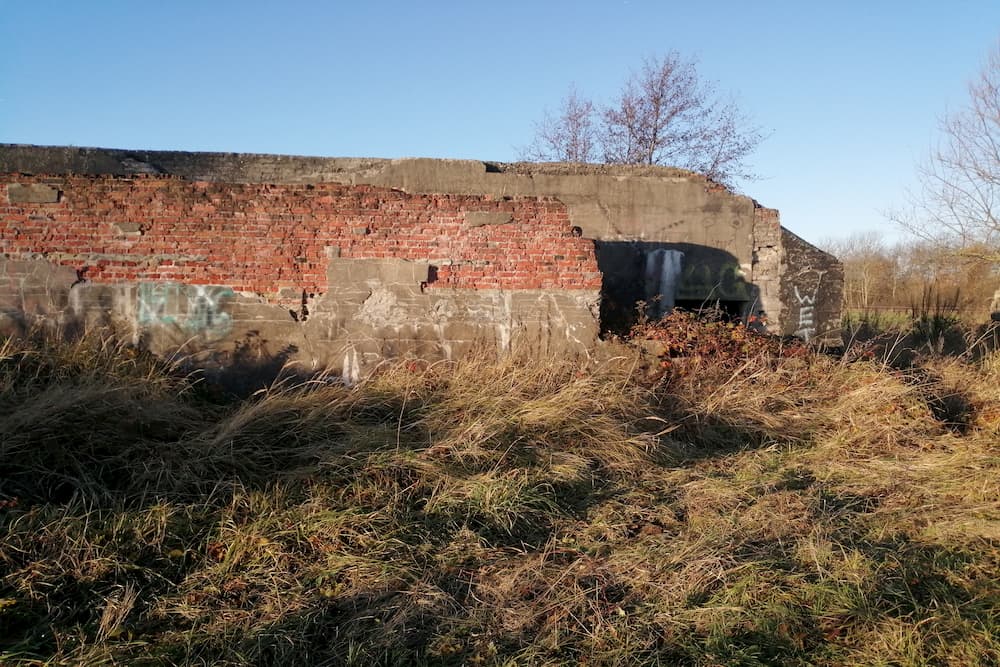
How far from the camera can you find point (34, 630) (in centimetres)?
275

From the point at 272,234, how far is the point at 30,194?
215 cm

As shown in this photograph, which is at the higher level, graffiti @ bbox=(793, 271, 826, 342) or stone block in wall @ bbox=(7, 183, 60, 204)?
stone block in wall @ bbox=(7, 183, 60, 204)

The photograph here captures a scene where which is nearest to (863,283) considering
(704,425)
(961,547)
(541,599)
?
(704,425)

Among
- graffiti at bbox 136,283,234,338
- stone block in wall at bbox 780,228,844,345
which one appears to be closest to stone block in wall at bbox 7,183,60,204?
graffiti at bbox 136,283,234,338

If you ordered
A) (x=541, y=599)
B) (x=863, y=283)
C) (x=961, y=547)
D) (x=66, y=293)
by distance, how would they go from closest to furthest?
(x=541, y=599) → (x=961, y=547) → (x=66, y=293) → (x=863, y=283)

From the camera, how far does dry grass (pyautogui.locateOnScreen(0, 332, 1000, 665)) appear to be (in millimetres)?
2783

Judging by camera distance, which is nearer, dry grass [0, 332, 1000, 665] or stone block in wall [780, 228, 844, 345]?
dry grass [0, 332, 1000, 665]

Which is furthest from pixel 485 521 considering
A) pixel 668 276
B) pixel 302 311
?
pixel 668 276

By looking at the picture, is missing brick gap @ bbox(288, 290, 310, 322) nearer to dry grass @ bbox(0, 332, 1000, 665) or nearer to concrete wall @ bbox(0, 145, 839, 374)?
concrete wall @ bbox(0, 145, 839, 374)

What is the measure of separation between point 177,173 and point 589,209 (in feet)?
19.7

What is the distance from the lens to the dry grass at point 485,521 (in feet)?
9.13

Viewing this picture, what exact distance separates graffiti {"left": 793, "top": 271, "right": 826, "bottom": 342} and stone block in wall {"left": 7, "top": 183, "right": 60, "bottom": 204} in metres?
9.20

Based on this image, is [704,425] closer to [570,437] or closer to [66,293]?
[570,437]

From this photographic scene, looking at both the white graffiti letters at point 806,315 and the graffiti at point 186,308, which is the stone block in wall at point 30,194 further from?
the white graffiti letters at point 806,315
